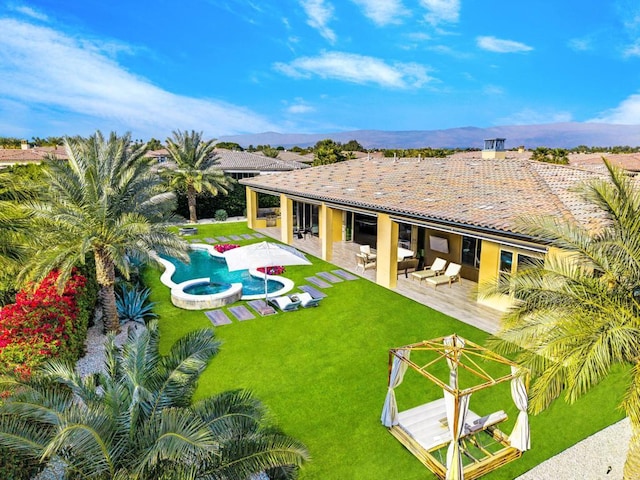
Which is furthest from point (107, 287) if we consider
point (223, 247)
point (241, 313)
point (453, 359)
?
point (223, 247)

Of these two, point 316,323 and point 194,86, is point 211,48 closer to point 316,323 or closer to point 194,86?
point 194,86

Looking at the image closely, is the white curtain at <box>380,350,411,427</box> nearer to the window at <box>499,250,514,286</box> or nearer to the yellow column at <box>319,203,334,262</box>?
the window at <box>499,250,514,286</box>

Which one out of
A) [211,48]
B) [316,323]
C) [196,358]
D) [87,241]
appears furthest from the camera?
[211,48]

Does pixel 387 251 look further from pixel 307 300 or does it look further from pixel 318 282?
pixel 307 300

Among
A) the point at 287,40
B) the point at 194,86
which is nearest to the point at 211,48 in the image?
the point at 194,86

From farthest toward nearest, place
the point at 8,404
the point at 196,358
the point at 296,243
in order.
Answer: the point at 296,243 → the point at 196,358 → the point at 8,404

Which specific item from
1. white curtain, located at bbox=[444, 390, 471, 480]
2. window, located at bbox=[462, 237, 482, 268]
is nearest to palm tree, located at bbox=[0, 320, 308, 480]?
white curtain, located at bbox=[444, 390, 471, 480]
